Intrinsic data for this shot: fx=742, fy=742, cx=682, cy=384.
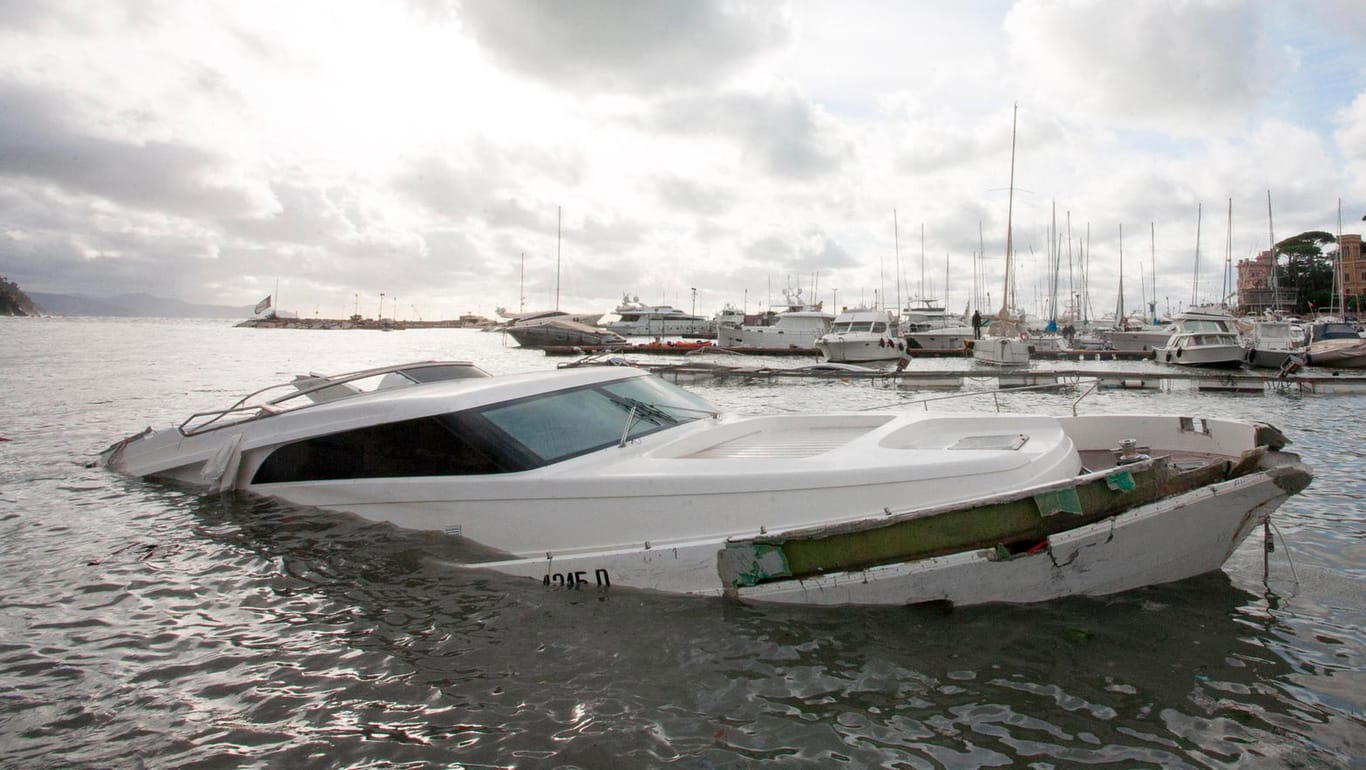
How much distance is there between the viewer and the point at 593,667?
180 inches

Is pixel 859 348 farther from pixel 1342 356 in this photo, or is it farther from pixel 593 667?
pixel 593 667

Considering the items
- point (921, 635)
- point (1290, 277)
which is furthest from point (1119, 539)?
point (1290, 277)

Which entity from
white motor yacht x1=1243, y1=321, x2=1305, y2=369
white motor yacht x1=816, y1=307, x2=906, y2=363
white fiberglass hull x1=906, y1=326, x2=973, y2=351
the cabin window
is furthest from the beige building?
the cabin window

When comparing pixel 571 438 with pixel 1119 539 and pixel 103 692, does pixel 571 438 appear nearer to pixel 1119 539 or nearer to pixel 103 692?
pixel 103 692

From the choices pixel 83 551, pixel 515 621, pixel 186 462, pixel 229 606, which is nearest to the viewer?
pixel 515 621

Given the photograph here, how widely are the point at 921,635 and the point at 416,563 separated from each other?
3.97 m

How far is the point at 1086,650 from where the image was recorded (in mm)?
4680

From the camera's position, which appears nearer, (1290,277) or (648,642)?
(648,642)

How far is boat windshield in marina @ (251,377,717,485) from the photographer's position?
19.6ft

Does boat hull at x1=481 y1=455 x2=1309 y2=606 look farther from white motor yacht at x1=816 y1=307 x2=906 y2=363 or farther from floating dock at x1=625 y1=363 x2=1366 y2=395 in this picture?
white motor yacht at x1=816 y1=307 x2=906 y2=363

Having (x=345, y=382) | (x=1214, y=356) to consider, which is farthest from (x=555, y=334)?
(x=345, y=382)

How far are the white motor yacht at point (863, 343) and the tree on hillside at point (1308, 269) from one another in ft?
215

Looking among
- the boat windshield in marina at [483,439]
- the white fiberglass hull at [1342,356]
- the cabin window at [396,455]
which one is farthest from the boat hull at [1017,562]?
the white fiberglass hull at [1342,356]

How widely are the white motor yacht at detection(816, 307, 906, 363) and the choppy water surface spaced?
3724 cm
